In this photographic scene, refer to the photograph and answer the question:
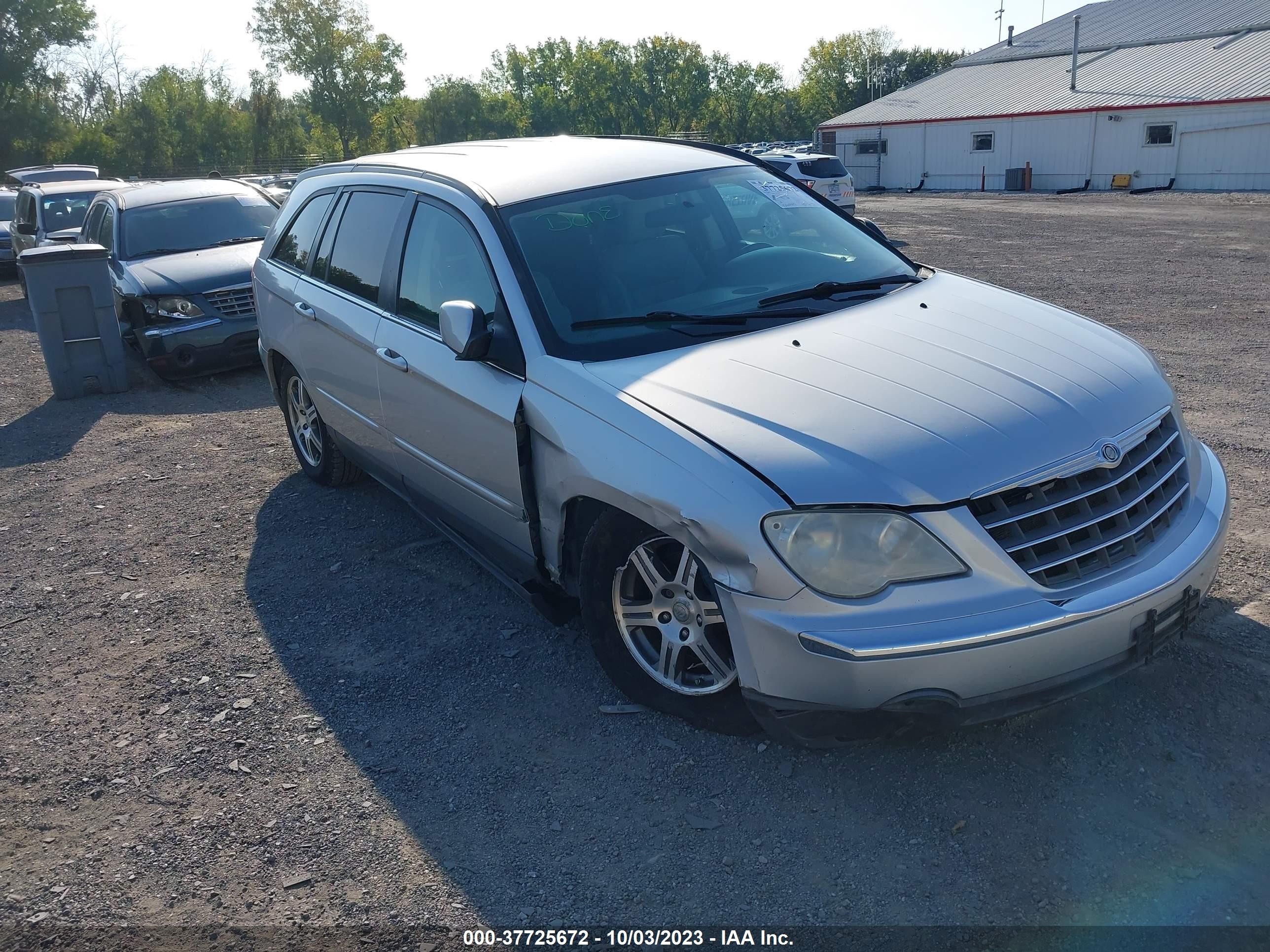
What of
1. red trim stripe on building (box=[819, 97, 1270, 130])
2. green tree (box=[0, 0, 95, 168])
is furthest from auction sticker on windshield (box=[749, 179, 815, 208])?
green tree (box=[0, 0, 95, 168])

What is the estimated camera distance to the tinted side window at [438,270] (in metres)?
3.99

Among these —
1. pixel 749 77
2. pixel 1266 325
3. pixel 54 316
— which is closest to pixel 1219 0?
pixel 1266 325

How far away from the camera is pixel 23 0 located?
159 ft

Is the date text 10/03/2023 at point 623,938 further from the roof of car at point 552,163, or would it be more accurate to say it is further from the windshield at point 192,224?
the windshield at point 192,224

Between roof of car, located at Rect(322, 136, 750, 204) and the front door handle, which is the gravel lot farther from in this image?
roof of car, located at Rect(322, 136, 750, 204)

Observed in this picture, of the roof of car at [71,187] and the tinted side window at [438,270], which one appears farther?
the roof of car at [71,187]

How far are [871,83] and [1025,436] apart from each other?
87.4 metres

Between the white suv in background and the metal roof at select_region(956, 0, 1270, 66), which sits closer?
the white suv in background

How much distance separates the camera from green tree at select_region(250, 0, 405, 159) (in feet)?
209

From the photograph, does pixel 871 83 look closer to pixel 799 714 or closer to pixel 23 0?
pixel 23 0

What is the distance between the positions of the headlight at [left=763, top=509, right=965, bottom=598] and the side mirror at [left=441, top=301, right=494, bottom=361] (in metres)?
1.43

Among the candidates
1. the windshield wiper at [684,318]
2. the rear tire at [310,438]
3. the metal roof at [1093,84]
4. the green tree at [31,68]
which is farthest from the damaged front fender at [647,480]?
the green tree at [31,68]

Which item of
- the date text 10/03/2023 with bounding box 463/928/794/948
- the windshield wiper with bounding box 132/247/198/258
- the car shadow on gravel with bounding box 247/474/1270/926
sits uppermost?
the windshield wiper with bounding box 132/247/198/258

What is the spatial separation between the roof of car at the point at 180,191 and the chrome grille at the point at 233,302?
2.07m
